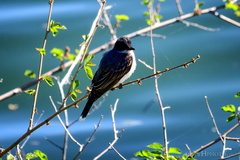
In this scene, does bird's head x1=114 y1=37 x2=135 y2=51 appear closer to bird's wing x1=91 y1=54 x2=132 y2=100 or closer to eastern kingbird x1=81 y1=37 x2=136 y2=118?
eastern kingbird x1=81 y1=37 x2=136 y2=118

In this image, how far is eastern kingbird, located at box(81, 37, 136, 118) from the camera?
432 centimetres

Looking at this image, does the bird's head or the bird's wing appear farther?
the bird's head

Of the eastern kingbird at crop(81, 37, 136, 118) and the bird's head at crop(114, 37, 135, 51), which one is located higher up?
the bird's head at crop(114, 37, 135, 51)

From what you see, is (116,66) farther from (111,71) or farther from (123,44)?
A: (123,44)

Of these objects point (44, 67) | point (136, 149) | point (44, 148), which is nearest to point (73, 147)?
point (44, 148)

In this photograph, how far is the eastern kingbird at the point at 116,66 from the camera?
432 cm

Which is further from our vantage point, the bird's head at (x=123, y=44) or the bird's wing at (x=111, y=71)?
the bird's head at (x=123, y=44)

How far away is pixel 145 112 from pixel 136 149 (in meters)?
0.45

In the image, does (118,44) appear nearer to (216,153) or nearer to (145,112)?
(145,112)

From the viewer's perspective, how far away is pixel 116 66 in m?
4.48

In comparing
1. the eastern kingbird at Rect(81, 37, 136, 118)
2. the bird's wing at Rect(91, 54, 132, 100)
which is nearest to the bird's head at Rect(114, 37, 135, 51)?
the eastern kingbird at Rect(81, 37, 136, 118)

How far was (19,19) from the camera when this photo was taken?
5.39 meters

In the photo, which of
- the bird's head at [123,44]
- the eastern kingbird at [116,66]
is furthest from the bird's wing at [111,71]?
the bird's head at [123,44]

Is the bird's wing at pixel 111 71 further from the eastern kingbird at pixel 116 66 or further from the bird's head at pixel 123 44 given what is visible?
the bird's head at pixel 123 44
